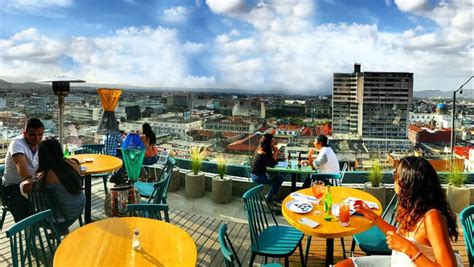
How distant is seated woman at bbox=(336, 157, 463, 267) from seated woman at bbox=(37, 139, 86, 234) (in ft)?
7.60

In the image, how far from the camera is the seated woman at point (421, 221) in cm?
166

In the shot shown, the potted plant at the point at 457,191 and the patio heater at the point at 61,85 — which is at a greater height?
the patio heater at the point at 61,85

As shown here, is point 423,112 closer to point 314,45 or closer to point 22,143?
point 314,45

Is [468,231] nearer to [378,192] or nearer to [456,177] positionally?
[378,192]

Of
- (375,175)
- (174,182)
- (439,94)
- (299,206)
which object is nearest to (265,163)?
(375,175)

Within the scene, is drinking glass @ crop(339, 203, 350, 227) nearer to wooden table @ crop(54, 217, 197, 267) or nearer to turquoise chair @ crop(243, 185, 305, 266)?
turquoise chair @ crop(243, 185, 305, 266)

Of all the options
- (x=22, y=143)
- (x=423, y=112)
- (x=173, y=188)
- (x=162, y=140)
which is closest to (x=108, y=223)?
(x=22, y=143)

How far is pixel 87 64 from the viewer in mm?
10977

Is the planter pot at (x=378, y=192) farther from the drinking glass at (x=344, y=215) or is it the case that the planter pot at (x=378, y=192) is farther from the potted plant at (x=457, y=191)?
the drinking glass at (x=344, y=215)

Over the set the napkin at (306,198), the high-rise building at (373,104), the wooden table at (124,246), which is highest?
the high-rise building at (373,104)

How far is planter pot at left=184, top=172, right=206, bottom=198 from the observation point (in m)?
5.42

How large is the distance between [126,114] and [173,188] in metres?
2.17

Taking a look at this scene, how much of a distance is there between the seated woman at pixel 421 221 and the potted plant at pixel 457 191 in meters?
3.34

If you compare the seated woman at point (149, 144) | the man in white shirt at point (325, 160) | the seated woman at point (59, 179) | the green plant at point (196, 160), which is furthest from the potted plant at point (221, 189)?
the seated woman at point (59, 179)
